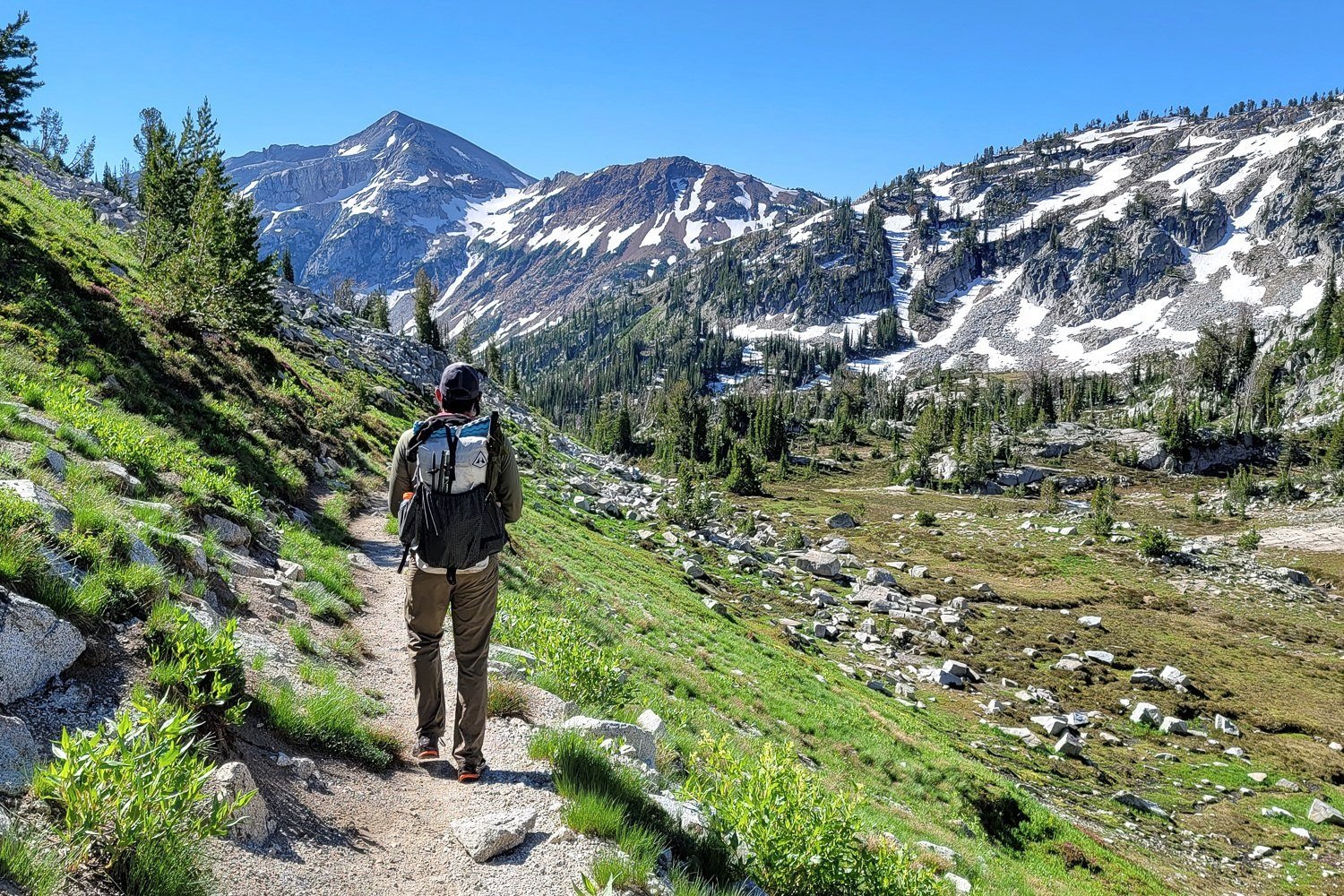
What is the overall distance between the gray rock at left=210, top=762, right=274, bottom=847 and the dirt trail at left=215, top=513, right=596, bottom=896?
0.30 feet

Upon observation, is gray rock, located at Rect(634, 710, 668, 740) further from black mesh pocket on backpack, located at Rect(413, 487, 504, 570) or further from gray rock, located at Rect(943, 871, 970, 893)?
gray rock, located at Rect(943, 871, 970, 893)

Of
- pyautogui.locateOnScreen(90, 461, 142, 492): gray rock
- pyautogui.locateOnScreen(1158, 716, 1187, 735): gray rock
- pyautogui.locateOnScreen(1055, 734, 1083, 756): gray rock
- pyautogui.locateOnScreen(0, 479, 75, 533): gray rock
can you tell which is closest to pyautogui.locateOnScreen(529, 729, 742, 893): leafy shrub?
pyautogui.locateOnScreen(0, 479, 75, 533): gray rock

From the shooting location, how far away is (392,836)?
4.98 metres

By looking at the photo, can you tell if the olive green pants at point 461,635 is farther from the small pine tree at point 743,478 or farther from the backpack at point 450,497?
the small pine tree at point 743,478

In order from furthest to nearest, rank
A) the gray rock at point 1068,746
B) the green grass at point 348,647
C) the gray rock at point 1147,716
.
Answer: the gray rock at point 1147,716 → the gray rock at point 1068,746 → the green grass at point 348,647

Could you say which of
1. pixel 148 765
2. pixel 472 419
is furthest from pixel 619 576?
pixel 148 765

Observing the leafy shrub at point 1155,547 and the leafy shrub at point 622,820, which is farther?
the leafy shrub at point 1155,547

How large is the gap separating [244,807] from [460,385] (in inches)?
138

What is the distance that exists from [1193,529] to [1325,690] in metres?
49.6

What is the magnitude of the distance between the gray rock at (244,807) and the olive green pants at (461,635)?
5.56 ft

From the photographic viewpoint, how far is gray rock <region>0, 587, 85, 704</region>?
13.6 feet

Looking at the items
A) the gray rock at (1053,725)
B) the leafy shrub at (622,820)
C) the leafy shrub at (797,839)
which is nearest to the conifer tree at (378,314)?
the gray rock at (1053,725)

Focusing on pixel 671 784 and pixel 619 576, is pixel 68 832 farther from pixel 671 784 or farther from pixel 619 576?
pixel 619 576

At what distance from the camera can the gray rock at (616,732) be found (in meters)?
7.09
